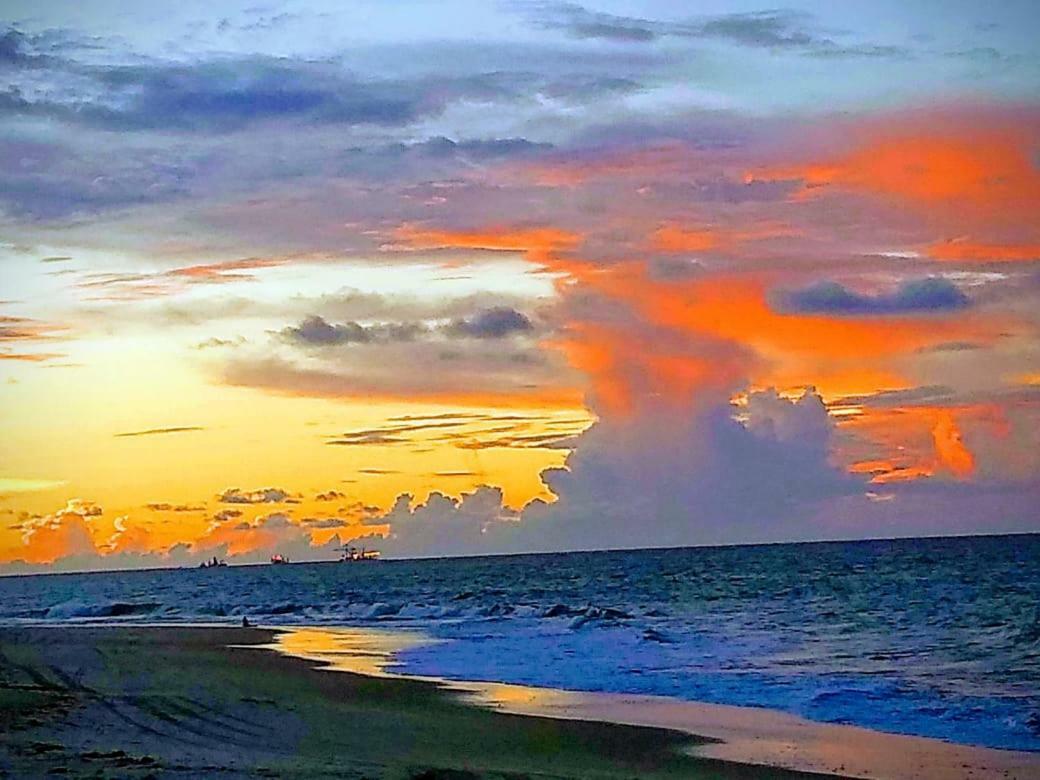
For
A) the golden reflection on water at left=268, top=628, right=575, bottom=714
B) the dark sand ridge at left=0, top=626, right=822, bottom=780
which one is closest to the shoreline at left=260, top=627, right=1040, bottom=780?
the golden reflection on water at left=268, top=628, right=575, bottom=714

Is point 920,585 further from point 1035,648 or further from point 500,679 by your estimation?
point 500,679

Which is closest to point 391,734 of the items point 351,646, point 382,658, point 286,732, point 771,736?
point 286,732

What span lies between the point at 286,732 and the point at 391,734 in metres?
0.93

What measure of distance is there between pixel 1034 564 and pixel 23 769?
164 ft

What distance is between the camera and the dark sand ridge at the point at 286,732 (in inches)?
377

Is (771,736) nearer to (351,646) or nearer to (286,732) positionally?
(286,732)

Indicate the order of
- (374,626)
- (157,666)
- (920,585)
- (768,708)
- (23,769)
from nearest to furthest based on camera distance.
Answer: (23,769)
(768,708)
(157,666)
(374,626)
(920,585)

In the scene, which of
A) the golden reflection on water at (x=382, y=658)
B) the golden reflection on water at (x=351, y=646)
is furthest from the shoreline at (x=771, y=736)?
the golden reflection on water at (x=351, y=646)

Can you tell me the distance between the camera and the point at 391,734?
12.0m

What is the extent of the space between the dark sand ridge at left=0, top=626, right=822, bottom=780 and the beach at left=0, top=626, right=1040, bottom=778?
0.06ft

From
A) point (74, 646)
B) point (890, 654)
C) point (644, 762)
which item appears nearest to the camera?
point (644, 762)

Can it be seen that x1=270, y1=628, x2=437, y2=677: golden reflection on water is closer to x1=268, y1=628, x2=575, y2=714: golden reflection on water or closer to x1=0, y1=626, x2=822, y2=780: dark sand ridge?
x1=268, y1=628, x2=575, y2=714: golden reflection on water

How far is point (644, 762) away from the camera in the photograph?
10.7 m

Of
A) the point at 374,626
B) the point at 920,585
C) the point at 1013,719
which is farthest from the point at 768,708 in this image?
the point at 920,585
